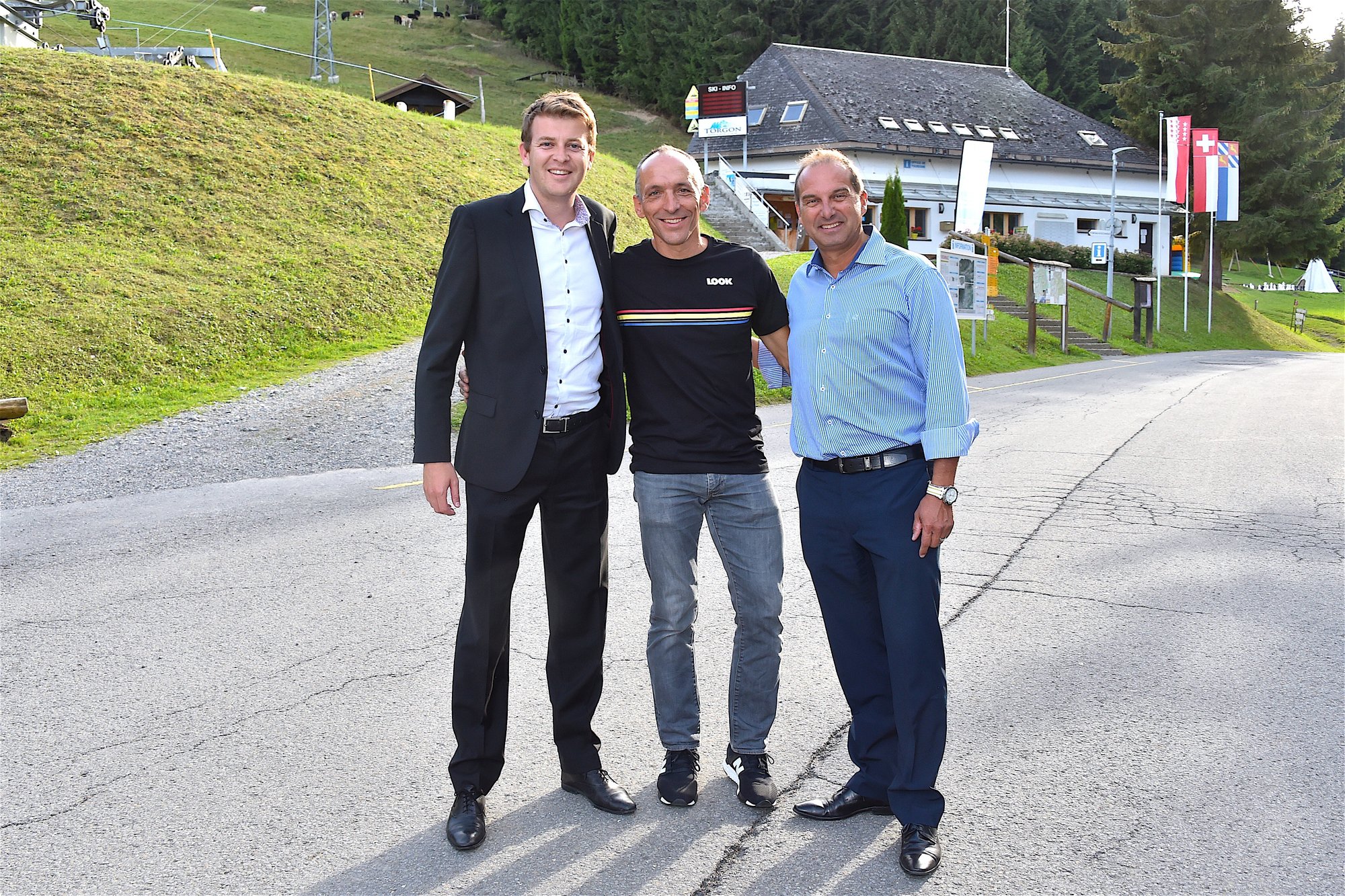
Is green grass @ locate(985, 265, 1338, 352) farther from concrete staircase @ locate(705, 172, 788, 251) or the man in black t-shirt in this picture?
the man in black t-shirt

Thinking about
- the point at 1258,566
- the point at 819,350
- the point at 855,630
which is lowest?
the point at 1258,566

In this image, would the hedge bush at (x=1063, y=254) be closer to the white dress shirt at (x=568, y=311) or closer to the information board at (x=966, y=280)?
the information board at (x=966, y=280)

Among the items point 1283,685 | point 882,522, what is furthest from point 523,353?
point 1283,685

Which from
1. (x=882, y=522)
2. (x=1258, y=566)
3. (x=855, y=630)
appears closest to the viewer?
(x=882, y=522)

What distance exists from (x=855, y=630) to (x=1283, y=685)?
2.39 m

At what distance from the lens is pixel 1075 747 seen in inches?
165

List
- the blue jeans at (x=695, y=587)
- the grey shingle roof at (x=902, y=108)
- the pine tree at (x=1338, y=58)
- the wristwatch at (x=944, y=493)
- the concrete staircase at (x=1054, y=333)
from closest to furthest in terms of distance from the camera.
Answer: the wristwatch at (x=944, y=493) → the blue jeans at (x=695, y=587) → the concrete staircase at (x=1054, y=333) → the grey shingle roof at (x=902, y=108) → the pine tree at (x=1338, y=58)

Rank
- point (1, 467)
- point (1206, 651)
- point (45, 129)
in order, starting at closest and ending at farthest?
point (1206, 651) < point (1, 467) < point (45, 129)

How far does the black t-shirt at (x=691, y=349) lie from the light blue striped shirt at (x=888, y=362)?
0.30 meters

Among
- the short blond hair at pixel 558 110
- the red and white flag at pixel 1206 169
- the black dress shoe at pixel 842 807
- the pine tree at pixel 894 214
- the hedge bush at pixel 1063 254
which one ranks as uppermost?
the red and white flag at pixel 1206 169

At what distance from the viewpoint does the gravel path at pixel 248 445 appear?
10.3 meters

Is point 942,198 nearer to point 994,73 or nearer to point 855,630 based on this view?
point 994,73

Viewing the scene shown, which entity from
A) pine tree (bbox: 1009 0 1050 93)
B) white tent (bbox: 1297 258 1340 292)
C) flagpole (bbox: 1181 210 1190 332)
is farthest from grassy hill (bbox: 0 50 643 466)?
white tent (bbox: 1297 258 1340 292)

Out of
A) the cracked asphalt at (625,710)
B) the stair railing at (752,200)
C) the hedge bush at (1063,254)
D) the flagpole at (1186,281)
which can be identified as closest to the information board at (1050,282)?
the flagpole at (1186,281)
